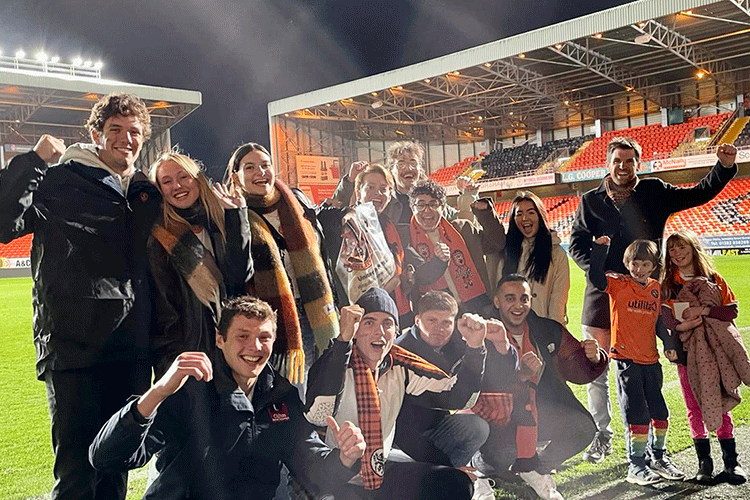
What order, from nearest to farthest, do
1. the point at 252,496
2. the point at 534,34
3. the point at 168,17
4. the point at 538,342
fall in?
the point at 252,496 < the point at 538,342 < the point at 168,17 < the point at 534,34

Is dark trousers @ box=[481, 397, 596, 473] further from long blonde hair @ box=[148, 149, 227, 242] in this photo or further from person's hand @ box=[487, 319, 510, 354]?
long blonde hair @ box=[148, 149, 227, 242]

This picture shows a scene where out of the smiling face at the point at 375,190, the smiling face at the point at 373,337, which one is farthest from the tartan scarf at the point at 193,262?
the smiling face at the point at 375,190

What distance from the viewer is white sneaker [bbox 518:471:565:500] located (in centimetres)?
259

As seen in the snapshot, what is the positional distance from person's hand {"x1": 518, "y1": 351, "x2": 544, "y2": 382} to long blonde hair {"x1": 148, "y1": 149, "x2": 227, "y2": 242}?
4.32ft

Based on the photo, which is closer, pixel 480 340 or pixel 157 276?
pixel 157 276

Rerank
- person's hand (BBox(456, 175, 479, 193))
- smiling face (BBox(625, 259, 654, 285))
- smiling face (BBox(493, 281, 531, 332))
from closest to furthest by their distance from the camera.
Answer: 1. smiling face (BBox(493, 281, 531, 332))
2. smiling face (BBox(625, 259, 654, 285))
3. person's hand (BBox(456, 175, 479, 193))

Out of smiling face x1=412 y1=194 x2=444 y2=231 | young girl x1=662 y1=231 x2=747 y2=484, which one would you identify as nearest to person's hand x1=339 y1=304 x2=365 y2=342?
smiling face x1=412 y1=194 x2=444 y2=231

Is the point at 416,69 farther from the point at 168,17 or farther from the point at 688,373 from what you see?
the point at 688,373

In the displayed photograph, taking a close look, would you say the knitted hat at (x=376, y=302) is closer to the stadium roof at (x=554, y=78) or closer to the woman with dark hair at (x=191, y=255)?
the woman with dark hair at (x=191, y=255)

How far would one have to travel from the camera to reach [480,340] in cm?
228

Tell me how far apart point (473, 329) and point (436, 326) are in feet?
0.51

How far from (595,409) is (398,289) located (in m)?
1.27

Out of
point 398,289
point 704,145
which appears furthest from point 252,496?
point 704,145

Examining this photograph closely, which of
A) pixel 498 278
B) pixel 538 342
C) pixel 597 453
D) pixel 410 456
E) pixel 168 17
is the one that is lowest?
pixel 597 453
